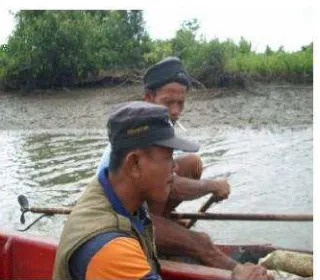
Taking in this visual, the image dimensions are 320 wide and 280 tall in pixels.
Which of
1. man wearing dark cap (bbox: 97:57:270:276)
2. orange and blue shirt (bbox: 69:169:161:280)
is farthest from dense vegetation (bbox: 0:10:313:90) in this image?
orange and blue shirt (bbox: 69:169:161:280)

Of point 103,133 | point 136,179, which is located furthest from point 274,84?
point 136,179

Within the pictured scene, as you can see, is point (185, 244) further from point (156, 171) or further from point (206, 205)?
point (156, 171)

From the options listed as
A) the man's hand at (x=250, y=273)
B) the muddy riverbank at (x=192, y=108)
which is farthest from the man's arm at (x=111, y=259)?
the muddy riverbank at (x=192, y=108)

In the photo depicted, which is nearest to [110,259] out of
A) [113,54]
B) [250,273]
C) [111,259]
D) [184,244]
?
[111,259]

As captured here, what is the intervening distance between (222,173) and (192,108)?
14.3 ft

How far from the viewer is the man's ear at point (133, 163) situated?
1.33 meters

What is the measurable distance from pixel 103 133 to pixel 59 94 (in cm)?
158

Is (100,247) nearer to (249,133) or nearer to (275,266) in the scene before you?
(275,266)

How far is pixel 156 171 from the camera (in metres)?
1.35

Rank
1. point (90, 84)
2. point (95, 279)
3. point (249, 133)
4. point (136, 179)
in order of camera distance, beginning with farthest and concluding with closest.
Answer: point (90, 84)
point (249, 133)
point (136, 179)
point (95, 279)

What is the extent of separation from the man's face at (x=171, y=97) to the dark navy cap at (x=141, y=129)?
0.96 m

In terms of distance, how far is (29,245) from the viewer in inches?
84.0

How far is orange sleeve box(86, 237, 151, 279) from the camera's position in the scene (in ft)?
3.99

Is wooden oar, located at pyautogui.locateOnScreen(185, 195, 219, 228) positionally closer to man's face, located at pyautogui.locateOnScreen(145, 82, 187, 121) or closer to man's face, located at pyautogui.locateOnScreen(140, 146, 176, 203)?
man's face, located at pyautogui.locateOnScreen(145, 82, 187, 121)
